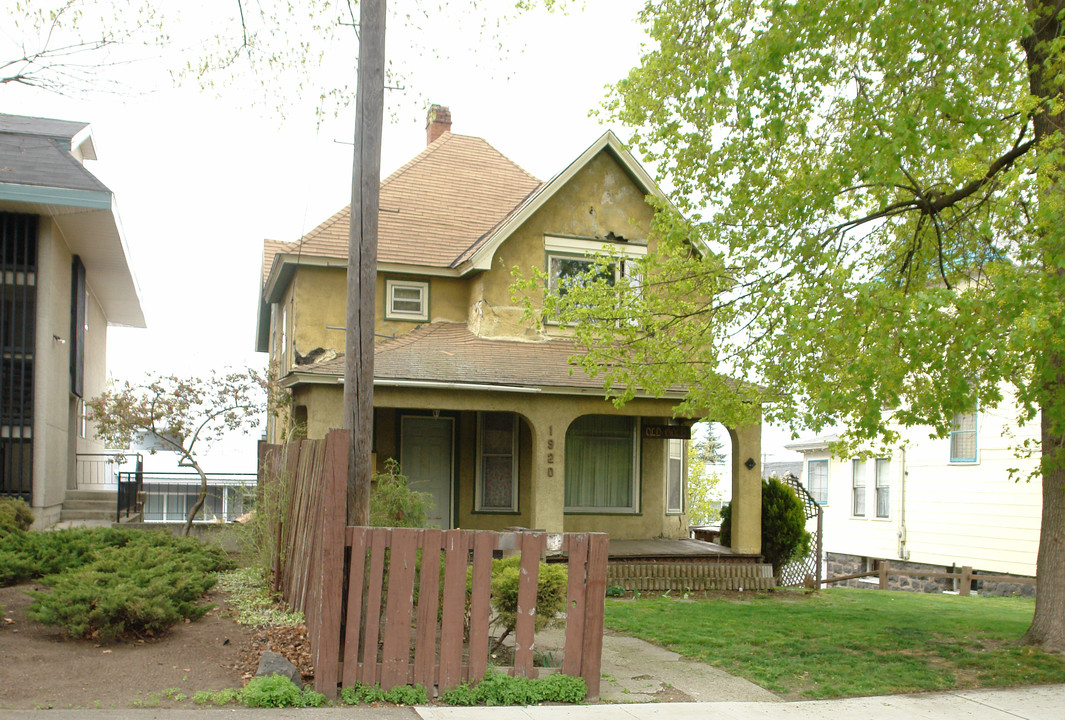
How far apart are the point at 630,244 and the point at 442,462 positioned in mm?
5553

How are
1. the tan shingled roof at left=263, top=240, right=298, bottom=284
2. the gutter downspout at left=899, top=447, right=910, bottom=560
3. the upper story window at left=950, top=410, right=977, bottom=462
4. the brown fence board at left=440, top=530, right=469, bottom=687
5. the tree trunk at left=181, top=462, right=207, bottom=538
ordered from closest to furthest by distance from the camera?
the brown fence board at left=440, top=530, right=469, bottom=687
the tree trunk at left=181, top=462, right=207, bottom=538
the tan shingled roof at left=263, top=240, right=298, bottom=284
the upper story window at left=950, top=410, right=977, bottom=462
the gutter downspout at left=899, top=447, right=910, bottom=560

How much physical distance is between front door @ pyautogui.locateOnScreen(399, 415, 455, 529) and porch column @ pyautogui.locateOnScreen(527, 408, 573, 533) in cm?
234

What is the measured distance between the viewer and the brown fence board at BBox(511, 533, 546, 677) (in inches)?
286

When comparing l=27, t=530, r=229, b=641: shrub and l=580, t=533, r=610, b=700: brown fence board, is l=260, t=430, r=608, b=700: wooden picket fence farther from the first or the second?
l=27, t=530, r=229, b=641: shrub

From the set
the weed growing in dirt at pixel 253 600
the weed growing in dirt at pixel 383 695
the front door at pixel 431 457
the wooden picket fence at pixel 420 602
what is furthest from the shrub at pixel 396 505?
the front door at pixel 431 457

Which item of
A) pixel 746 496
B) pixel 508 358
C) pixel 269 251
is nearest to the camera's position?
pixel 508 358

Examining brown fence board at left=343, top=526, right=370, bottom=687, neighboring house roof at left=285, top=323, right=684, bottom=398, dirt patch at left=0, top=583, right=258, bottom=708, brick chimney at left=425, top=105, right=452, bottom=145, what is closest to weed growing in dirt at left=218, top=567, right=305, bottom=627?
dirt patch at left=0, top=583, right=258, bottom=708

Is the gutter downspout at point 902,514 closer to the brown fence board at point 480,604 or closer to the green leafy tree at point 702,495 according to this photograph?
the green leafy tree at point 702,495

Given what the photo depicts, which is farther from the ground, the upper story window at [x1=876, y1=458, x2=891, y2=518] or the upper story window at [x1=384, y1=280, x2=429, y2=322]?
the upper story window at [x1=384, y1=280, x2=429, y2=322]

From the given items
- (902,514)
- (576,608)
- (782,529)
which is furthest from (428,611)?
(902,514)

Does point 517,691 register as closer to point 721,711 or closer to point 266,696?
point 721,711

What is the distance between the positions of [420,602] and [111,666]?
97.5 inches

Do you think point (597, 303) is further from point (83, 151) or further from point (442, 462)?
point (83, 151)

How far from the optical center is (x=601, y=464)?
18.2 m
